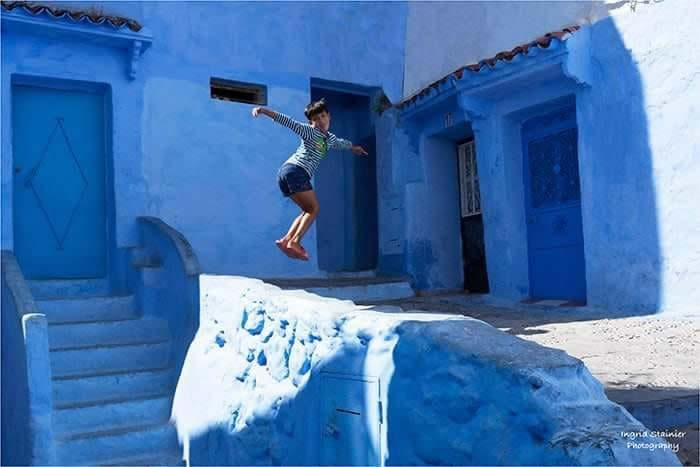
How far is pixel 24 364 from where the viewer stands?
18.6 feet

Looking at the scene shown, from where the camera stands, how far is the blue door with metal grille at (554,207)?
850cm

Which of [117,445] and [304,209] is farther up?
[304,209]

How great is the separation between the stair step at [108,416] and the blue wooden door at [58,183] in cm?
250

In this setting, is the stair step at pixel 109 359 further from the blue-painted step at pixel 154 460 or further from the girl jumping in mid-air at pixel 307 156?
the girl jumping in mid-air at pixel 307 156

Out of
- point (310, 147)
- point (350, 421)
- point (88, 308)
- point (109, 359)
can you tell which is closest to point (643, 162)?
point (310, 147)

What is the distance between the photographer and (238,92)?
1003 centimetres

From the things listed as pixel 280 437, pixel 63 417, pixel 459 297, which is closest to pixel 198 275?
pixel 63 417

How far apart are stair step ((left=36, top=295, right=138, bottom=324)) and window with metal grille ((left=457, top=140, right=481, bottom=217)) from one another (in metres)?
4.78

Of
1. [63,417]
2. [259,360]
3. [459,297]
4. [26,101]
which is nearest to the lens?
[259,360]

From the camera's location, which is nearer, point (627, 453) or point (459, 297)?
point (627, 453)

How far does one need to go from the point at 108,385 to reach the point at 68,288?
2.04m

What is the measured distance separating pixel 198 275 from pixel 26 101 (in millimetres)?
3327

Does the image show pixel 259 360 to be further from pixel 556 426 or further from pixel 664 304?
pixel 664 304

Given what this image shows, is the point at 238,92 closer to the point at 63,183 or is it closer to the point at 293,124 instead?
the point at 63,183
